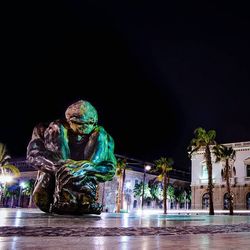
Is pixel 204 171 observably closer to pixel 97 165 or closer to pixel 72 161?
pixel 97 165

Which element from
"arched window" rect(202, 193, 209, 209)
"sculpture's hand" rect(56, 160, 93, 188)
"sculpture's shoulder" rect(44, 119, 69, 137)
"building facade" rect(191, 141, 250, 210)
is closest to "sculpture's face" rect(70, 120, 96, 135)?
"sculpture's shoulder" rect(44, 119, 69, 137)

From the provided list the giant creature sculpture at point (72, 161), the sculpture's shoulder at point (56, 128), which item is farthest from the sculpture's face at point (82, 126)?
the sculpture's shoulder at point (56, 128)

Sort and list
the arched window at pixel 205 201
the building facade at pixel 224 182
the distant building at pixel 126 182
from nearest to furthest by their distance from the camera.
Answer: the building facade at pixel 224 182, the arched window at pixel 205 201, the distant building at pixel 126 182

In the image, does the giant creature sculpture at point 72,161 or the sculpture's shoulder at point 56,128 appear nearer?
the giant creature sculpture at point 72,161

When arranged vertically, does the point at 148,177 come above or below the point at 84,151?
above

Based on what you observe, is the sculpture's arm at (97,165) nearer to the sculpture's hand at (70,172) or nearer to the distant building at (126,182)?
the sculpture's hand at (70,172)

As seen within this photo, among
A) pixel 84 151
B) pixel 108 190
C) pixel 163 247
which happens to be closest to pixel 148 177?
pixel 108 190

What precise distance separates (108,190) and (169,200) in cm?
2142

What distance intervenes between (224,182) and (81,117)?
49.0m

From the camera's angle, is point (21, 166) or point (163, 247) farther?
point (21, 166)

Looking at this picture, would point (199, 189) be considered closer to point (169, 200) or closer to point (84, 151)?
point (169, 200)

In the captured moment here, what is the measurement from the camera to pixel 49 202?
532 inches

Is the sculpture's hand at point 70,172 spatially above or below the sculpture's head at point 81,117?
below

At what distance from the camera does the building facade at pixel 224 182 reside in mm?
55719
